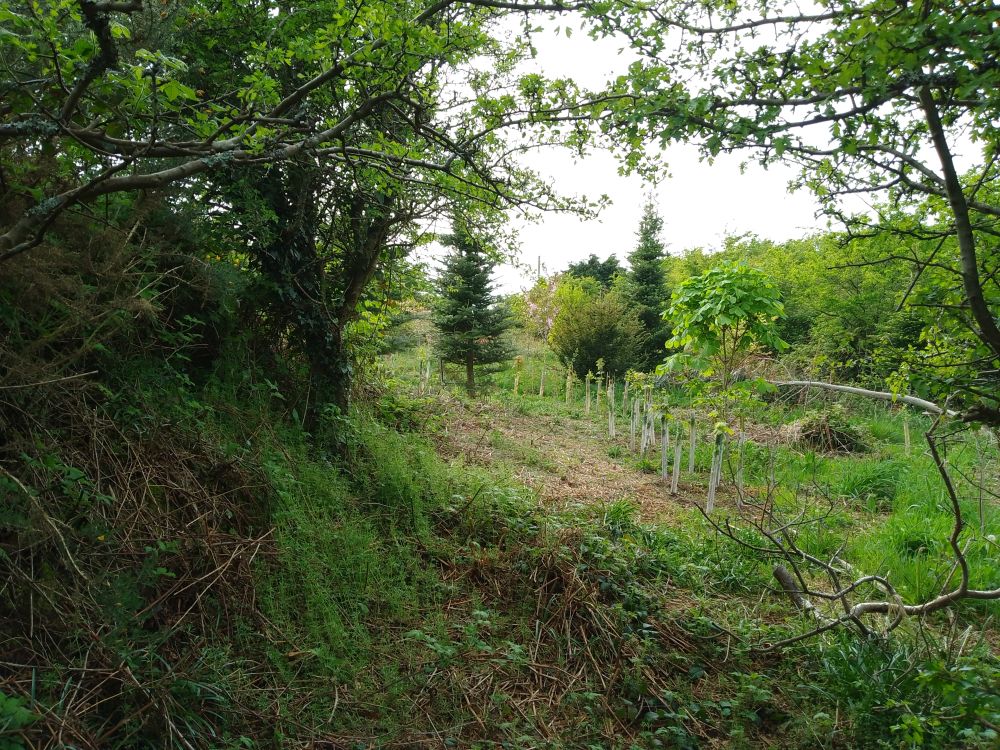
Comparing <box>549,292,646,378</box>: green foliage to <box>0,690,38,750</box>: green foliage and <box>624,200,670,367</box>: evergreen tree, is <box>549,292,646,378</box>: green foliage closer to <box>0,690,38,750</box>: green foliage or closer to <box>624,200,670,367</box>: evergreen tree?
<box>624,200,670,367</box>: evergreen tree

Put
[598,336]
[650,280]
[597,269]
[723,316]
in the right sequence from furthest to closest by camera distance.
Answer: [597,269] < [650,280] < [598,336] < [723,316]

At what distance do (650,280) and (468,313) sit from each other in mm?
7689

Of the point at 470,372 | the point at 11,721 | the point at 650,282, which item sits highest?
the point at 650,282

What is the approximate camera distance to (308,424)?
4586mm

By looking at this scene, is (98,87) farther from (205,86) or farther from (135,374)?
(205,86)

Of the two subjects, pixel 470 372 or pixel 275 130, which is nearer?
pixel 275 130

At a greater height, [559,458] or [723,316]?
[723,316]

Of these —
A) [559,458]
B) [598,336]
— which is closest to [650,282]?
[598,336]

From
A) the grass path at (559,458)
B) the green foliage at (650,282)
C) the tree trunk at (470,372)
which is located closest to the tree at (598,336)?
the green foliage at (650,282)

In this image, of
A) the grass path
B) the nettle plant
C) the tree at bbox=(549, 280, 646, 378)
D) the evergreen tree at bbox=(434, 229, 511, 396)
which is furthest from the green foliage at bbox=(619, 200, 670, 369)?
the nettle plant

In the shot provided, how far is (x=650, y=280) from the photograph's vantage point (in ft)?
58.1

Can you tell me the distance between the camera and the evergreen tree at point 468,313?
12695 mm

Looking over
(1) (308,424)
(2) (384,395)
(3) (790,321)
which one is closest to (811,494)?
(2) (384,395)

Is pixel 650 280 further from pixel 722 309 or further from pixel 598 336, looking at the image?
pixel 722 309
